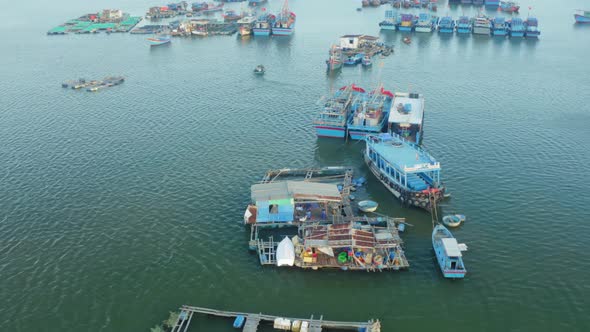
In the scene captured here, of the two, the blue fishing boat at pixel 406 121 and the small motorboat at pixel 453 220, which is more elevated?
the blue fishing boat at pixel 406 121

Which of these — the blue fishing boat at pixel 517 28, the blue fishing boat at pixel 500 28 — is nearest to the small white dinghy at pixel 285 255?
the blue fishing boat at pixel 500 28

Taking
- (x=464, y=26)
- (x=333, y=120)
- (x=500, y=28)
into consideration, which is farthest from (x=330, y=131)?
(x=500, y=28)

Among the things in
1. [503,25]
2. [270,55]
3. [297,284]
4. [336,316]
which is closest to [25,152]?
[297,284]

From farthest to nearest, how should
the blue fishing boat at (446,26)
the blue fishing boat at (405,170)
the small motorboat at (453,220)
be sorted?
the blue fishing boat at (446,26) → the blue fishing boat at (405,170) → the small motorboat at (453,220)

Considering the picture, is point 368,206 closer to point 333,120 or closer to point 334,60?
point 333,120

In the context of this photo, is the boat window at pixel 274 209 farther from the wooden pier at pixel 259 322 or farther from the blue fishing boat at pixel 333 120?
the blue fishing boat at pixel 333 120
